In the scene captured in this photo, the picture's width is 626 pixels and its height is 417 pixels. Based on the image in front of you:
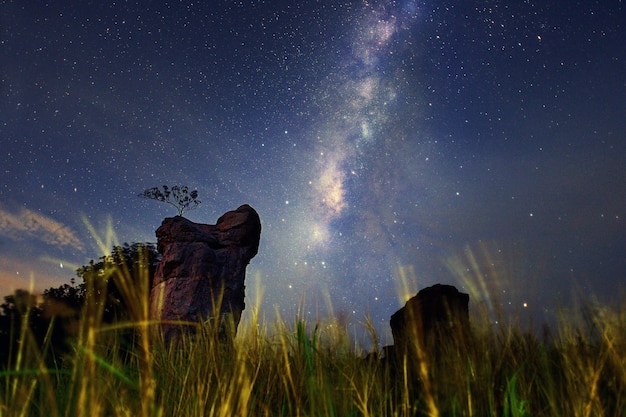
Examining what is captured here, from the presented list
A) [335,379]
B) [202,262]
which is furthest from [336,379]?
[202,262]

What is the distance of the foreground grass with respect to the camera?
248cm

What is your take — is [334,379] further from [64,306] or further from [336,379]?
[64,306]

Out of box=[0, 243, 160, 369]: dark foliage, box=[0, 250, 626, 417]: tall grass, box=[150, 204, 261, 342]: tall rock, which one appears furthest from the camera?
box=[150, 204, 261, 342]: tall rock

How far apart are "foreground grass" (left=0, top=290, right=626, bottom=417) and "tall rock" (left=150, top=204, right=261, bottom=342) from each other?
950 centimetres

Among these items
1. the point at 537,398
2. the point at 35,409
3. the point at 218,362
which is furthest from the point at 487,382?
the point at 35,409

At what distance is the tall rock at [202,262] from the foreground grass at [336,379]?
9498 millimetres

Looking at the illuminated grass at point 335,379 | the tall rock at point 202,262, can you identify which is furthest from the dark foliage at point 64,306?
the illuminated grass at point 335,379

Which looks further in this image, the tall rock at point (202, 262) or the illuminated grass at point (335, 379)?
the tall rock at point (202, 262)

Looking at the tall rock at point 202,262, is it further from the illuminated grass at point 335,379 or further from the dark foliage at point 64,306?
the illuminated grass at point 335,379

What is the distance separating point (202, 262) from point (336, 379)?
1097cm

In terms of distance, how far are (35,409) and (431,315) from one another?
19.6ft

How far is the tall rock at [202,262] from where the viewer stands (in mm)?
13102

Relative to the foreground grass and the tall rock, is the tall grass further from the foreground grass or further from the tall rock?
the tall rock

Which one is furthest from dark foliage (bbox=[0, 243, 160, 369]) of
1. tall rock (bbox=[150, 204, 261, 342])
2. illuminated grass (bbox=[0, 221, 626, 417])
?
illuminated grass (bbox=[0, 221, 626, 417])
